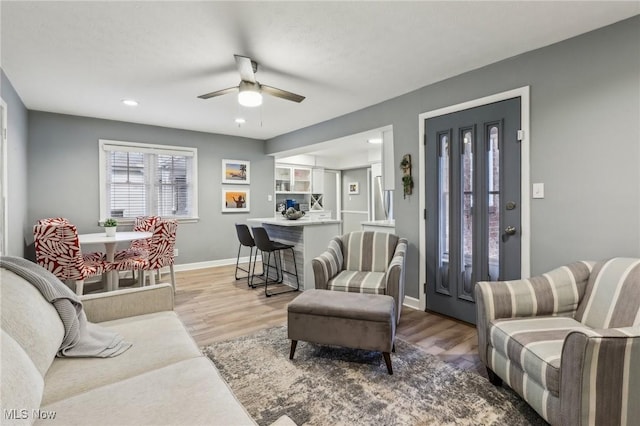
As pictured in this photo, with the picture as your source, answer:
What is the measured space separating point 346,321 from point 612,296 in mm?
1561

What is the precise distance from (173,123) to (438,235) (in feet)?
14.0

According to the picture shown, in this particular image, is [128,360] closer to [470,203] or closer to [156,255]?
[156,255]

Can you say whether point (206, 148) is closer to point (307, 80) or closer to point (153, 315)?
point (307, 80)

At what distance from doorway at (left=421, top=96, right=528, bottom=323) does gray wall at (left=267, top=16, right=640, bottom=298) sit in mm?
164

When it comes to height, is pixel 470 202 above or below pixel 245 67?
below

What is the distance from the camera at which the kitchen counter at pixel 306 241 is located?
3.96 metres

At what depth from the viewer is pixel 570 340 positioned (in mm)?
1330

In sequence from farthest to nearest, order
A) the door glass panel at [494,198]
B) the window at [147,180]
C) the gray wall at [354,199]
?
the gray wall at [354,199] < the window at [147,180] < the door glass panel at [494,198]

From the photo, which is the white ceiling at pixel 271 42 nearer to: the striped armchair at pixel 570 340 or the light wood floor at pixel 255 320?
the striped armchair at pixel 570 340

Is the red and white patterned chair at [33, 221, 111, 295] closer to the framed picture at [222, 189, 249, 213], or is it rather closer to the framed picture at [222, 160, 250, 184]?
the framed picture at [222, 189, 249, 213]

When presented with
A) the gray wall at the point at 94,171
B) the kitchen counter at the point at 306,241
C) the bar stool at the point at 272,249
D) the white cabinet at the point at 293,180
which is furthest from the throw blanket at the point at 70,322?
the white cabinet at the point at 293,180

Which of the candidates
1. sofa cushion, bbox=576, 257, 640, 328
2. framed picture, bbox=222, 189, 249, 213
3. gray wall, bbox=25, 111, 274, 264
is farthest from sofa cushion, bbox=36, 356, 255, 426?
framed picture, bbox=222, 189, 249, 213

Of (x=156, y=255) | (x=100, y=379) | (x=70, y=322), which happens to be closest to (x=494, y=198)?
(x=100, y=379)

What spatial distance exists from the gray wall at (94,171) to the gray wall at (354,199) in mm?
2764
